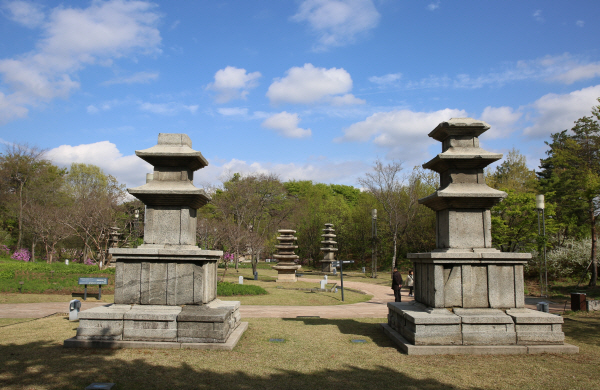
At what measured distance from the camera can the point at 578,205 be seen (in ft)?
83.1

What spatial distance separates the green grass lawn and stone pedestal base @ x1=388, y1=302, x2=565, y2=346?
0.36 metres

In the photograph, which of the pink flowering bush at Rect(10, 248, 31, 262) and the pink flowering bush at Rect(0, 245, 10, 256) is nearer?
the pink flowering bush at Rect(10, 248, 31, 262)

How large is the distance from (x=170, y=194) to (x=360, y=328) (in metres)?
5.90

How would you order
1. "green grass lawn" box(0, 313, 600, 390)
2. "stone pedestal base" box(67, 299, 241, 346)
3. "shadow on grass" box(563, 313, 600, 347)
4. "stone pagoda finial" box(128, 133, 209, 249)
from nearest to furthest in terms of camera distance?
"green grass lawn" box(0, 313, 600, 390) → "stone pedestal base" box(67, 299, 241, 346) → "stone pagoda finial" box(128, 133, 209, 249) → "shadow on grass" box(563, 313, 600, 347)

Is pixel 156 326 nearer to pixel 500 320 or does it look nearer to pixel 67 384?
pixel 67 384

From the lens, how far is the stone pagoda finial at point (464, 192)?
8.16 metres

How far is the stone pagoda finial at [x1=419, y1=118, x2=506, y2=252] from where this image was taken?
8.16m

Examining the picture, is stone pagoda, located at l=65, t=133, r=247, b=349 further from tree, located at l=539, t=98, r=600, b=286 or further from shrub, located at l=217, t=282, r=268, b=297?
tree, located at l=539, t=98, r=600, b=286

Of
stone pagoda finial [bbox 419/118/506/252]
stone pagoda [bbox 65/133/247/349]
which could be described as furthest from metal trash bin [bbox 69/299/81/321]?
stone pagoda finial [bbox 419/118/506/252]

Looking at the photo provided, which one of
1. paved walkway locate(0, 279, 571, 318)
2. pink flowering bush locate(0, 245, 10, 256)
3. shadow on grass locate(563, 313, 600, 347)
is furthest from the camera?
pink flowering bush locate(0, 245, 10, 256)

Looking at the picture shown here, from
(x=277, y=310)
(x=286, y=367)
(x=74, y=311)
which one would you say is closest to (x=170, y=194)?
(x=286, y=367)

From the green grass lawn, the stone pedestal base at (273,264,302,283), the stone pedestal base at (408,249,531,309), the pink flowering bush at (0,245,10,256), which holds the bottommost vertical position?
the stone pedestal base at (273,264,302,283)

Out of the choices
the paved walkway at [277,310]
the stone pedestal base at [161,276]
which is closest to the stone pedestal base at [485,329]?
the stone pedestal base at [161,276]

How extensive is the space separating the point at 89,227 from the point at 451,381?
2894 cm
